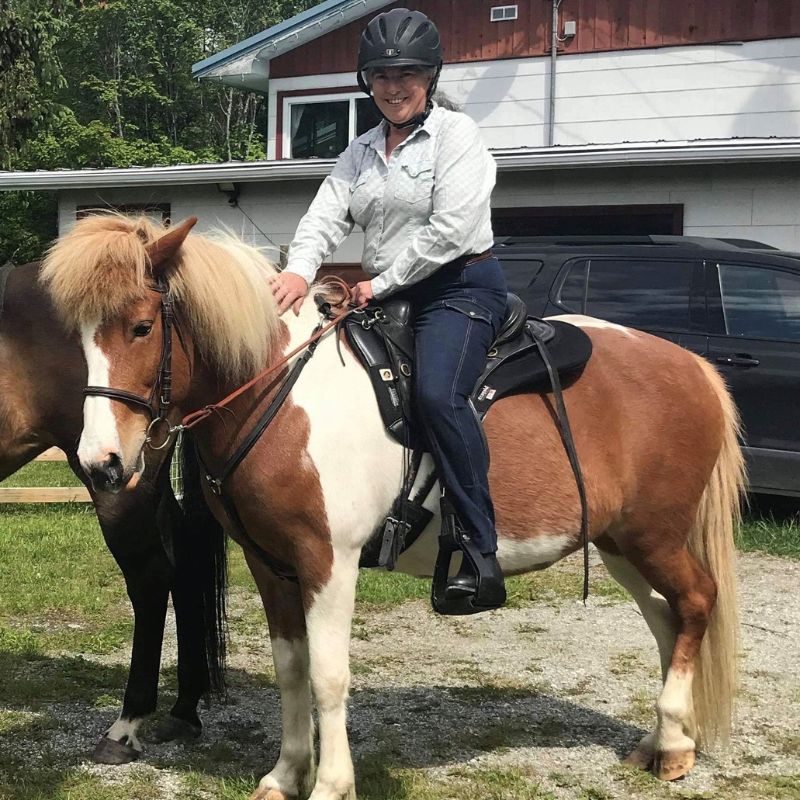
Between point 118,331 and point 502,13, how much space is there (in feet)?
39.5

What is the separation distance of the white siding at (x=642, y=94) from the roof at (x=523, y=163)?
2595 mm

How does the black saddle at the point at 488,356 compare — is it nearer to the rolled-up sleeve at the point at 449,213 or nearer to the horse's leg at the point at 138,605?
the rolled-up sleeve at the point at 449,213

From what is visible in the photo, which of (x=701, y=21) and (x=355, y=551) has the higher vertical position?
(x=701, y=21)

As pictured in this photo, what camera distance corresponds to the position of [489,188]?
332 centimetres

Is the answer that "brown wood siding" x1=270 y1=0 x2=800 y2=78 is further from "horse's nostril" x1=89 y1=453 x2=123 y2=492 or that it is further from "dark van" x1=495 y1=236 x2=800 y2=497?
"horse's nostril" x1=89 y1=453 x2=123 y2=492

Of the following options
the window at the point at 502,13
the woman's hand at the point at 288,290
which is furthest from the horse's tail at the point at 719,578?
the window at the point at 502,13

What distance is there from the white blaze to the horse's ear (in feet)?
0.93

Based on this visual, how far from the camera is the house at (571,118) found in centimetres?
1017

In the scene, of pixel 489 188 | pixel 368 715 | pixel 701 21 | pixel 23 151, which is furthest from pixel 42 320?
pixel 23 151

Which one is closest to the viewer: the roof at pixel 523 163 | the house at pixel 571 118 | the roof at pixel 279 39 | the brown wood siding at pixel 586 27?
the roof at pixel 523 163

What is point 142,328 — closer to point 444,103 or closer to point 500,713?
point 444,103

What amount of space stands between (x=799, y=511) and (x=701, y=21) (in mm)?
7253

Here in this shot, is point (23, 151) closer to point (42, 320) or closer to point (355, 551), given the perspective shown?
point (42, 320)

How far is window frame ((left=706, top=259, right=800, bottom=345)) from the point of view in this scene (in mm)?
7221
